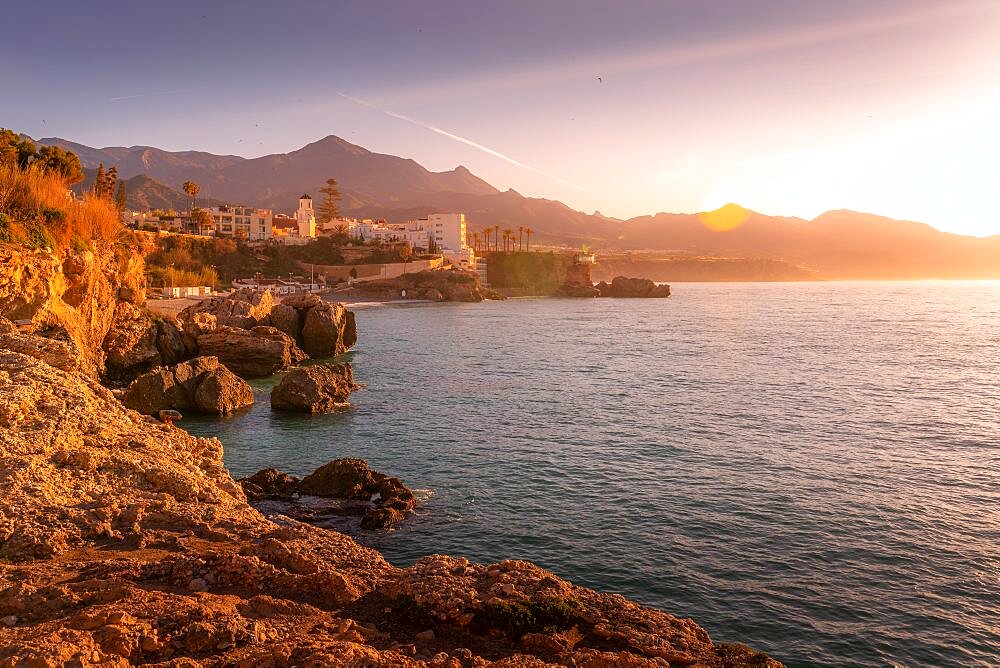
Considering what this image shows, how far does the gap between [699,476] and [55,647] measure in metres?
18.3

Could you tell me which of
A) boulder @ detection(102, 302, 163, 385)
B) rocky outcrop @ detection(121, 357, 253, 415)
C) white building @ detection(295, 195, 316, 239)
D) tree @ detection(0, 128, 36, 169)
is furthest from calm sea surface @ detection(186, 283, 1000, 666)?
white building @ detection(295, 195, 316, 239)

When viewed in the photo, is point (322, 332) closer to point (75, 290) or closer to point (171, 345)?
point (171, 345)

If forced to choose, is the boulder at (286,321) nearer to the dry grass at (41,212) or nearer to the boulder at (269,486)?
the dry grass at (41,212)

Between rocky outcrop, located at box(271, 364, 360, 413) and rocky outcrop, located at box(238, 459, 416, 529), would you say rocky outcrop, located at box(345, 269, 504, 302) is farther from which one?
rocky outcrop, located at box(238, 459, 416, 529)

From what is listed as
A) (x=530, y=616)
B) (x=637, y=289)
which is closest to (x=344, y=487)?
(x=530, y=616)

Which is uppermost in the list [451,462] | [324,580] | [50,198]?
[50,198]

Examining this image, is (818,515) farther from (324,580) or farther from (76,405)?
(76,405)

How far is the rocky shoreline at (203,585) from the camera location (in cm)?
719

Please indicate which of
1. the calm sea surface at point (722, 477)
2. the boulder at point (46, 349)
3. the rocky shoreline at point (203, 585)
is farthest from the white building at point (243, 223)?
the rocky shoreline at point (203, 585)

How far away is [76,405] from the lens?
1457 centimetres

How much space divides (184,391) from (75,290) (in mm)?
6992

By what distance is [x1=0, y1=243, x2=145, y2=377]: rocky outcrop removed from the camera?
24547 millimetres

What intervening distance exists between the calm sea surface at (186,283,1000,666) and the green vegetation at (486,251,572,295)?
101966mm

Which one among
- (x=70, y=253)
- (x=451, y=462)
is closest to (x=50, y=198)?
(x=70, y=253)
